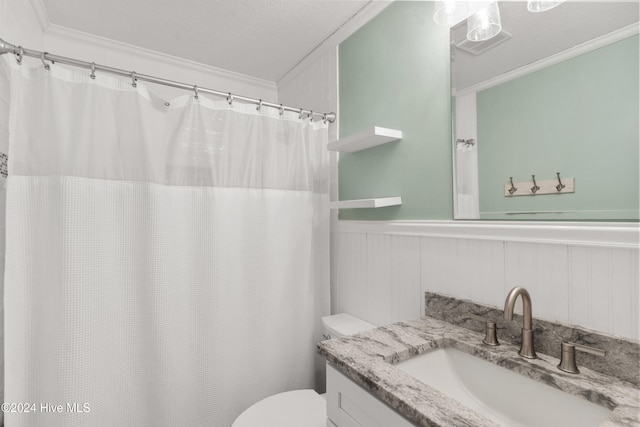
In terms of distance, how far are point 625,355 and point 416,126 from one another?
3.29 ft

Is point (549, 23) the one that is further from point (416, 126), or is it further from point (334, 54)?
point (334, 54)

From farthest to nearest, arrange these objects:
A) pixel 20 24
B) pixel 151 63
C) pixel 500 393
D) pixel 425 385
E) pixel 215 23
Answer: pixel 151 63 → pixel 215 23 → pixel 20 24 → pixel 500 393 → pixel 425 385

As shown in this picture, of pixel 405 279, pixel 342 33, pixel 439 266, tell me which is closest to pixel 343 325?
pixel 405 279

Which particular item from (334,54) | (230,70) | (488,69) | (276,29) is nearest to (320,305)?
(488,69)

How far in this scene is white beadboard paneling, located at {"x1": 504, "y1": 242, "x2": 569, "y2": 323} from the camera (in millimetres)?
876

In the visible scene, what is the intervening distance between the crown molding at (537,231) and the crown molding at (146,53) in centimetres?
171

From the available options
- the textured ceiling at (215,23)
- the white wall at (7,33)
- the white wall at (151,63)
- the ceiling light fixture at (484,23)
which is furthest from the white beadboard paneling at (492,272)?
the white wall at (151,63)

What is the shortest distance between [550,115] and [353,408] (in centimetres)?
104

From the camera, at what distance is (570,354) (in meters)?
0.77

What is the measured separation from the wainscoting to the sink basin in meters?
0.22

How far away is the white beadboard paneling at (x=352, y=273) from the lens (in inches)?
62.3

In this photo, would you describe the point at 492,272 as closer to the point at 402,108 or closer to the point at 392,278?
the point at 392,278

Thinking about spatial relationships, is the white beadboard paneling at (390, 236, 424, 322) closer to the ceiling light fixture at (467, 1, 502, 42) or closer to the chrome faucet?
the chrome faucet

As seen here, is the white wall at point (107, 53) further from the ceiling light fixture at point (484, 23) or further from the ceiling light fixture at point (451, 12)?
the ceiling light fixture at point (484, 23)
